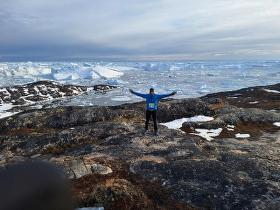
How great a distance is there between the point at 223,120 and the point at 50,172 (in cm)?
3163

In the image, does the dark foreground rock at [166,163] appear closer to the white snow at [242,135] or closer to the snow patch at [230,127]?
the snow patch at [230,127]

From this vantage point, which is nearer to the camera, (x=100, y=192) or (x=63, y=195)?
(x=63, y=195)

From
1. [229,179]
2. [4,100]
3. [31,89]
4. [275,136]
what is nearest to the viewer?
[229,179]

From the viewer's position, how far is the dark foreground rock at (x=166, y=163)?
14477mm

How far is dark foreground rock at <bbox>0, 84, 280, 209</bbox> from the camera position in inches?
570

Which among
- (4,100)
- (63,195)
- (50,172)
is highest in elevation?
(50,172)

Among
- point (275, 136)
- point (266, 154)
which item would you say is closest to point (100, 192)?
point (266, 154)

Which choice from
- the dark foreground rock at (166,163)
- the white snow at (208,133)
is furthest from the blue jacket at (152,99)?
the white snow at (208,133)

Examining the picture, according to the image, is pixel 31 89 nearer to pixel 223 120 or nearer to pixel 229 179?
pixel 223 120

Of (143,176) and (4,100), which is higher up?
(143,176)

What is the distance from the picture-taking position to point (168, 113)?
38219mm

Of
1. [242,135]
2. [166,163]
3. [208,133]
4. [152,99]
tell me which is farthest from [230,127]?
[166,163]

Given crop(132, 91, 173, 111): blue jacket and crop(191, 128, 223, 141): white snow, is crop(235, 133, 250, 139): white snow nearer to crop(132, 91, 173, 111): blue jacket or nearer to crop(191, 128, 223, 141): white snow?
crop(191, 128, 223, 141): white snow

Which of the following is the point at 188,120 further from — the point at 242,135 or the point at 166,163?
the point at 166,163
